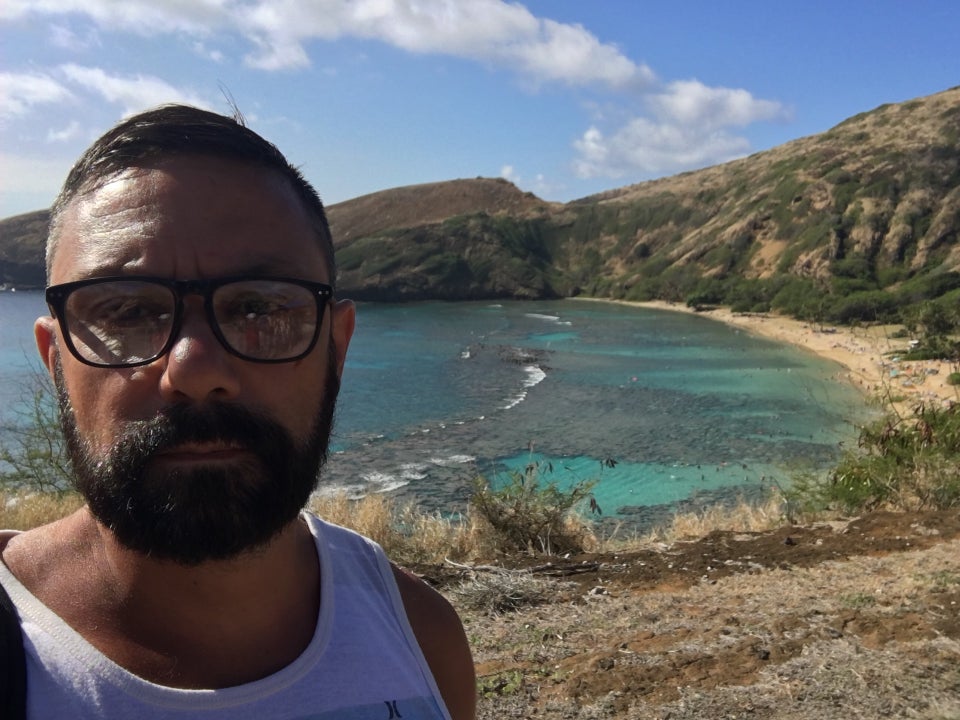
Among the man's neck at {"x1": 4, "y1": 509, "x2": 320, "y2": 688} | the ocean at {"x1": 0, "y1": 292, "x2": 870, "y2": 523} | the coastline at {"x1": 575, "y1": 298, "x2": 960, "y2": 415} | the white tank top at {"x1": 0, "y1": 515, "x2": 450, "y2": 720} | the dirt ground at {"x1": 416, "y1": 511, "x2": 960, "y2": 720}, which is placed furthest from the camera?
the coastline at {"x1": 575, "y1": 298, "x2": 960, "y2": 415}

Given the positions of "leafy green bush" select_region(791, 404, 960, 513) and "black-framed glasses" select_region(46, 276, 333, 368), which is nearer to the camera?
"black-framed glasses" select_region(46, 276, 333, 368)

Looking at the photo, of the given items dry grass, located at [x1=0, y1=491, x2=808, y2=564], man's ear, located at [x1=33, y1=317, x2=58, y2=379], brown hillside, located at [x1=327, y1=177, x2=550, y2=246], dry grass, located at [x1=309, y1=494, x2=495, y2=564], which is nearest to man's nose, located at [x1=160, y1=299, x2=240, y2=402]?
man's ear, located at [x1=33, y1=317, x2=58, y2=379]

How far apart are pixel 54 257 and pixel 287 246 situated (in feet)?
1.28

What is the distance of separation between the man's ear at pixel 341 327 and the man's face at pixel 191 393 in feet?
0.34

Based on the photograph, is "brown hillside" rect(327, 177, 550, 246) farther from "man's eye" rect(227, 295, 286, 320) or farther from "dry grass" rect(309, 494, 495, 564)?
"man's eye" rect(227, 295, 286, 320)

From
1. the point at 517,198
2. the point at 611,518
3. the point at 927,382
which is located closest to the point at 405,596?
the point at 611,518

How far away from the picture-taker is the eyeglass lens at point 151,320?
44.4 inches

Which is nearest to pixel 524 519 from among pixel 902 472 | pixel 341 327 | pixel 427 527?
pixel 427 527

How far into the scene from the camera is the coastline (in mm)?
23195

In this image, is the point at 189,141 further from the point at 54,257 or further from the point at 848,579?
the point at 848,579

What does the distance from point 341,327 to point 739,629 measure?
13.0ft

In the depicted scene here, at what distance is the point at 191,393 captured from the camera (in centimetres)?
109

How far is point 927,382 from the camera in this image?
2528 cm

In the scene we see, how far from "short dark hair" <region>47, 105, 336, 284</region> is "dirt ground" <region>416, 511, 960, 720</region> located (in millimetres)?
3276
